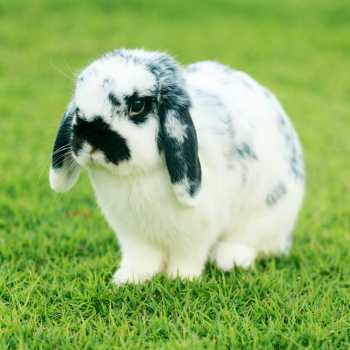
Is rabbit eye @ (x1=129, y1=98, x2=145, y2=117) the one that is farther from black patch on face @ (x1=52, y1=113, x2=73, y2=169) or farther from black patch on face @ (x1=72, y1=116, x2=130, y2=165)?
black patch on face @ (x1=52, y1=113, x2=73, y2=169)

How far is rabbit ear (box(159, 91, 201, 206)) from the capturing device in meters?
2.58

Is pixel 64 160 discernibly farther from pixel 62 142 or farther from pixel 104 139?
pixel 104 139

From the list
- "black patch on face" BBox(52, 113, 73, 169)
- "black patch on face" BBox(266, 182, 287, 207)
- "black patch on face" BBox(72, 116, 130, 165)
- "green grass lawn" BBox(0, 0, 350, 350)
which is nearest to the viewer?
"black patch on face" BBox(72, 116, 130, 165)

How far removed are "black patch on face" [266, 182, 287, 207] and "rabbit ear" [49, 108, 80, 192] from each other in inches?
40.4

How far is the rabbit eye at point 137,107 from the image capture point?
253 cm

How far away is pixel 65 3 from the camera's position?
1216 centimetres

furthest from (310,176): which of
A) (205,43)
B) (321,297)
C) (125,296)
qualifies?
(205,43)

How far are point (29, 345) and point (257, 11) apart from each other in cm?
1145

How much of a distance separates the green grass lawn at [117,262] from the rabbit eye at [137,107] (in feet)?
1.71

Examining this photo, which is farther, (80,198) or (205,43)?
(205,43)

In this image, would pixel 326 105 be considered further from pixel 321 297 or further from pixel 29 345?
pixel 29 345

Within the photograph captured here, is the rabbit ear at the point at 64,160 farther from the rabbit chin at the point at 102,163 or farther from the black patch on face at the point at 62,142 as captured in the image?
the rabbit chin at the point at 102,163

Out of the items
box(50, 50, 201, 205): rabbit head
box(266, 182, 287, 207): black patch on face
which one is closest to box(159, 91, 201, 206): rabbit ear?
box(50, 50, 201, 205): rabbit head

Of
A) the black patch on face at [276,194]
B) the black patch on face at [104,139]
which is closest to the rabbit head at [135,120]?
the black patch on face at [104,139]
